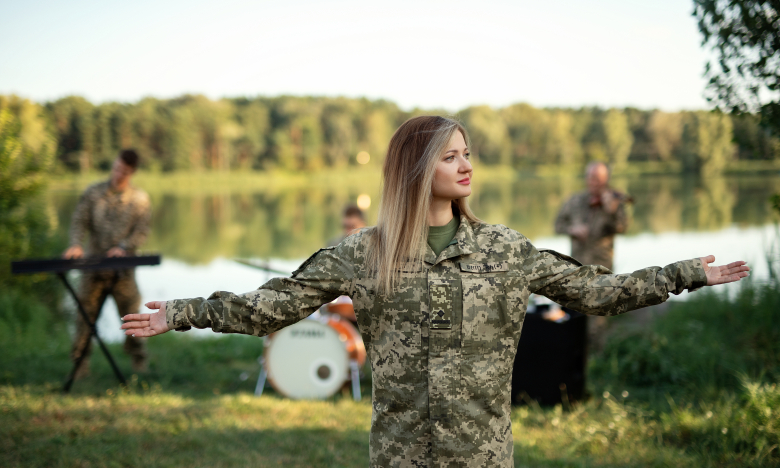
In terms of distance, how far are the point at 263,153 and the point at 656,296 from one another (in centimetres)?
5537

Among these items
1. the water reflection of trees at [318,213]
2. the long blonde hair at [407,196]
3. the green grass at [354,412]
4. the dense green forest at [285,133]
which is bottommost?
the green grass at [354,412]

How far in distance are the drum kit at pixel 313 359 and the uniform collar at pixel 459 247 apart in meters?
3.77

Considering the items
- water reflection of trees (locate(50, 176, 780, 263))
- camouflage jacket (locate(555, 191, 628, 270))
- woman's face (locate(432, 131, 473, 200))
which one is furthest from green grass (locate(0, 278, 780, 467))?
water reflection of trees (locate(50, 176, 780, 263))

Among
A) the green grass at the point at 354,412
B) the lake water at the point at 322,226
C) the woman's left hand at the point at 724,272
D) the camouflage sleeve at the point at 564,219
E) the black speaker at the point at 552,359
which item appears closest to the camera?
the woman's left hand at the point at 724,272

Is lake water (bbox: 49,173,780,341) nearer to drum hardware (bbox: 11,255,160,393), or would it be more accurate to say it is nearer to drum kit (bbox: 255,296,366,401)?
drum kit (bbox: 255,296,366,401)

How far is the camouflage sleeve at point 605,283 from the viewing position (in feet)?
6.48

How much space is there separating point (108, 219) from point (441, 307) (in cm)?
512

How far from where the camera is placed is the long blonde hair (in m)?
2.02

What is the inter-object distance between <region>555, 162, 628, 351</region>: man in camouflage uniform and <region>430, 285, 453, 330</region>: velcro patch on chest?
5038 millimetres

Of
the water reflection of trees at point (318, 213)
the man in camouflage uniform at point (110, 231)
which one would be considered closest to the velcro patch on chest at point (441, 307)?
the man in camouflage uniform at point (110, 231)

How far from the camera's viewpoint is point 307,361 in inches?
224

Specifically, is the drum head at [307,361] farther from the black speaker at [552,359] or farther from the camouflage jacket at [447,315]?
the camouflage jacket at [447,315]

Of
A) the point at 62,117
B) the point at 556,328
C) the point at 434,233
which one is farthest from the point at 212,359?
the point at 62,117

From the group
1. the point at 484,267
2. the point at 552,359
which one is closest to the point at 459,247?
the point at 484,267
